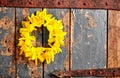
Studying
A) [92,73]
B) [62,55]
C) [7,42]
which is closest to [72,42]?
[62,55]

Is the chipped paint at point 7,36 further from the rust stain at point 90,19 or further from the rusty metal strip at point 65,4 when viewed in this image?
the rust stain at point 90,19

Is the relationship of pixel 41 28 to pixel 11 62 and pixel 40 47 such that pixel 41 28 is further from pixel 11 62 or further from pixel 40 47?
pixel 11 62

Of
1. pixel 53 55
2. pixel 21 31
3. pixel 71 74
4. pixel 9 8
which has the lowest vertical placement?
pixel 71 74

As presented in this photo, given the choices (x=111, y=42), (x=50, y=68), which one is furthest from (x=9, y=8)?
(x=111, y=42)

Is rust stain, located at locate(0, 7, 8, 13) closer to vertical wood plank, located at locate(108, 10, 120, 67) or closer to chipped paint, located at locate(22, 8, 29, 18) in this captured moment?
chipped paint, located at locate(22, 8, 29, 18)

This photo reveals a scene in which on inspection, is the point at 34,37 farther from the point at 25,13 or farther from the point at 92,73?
the point at 92,73

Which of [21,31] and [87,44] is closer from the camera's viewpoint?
[21,31]
